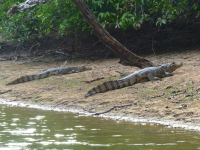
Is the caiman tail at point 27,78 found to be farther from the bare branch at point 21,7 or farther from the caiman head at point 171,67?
the caiman head at point 171,67

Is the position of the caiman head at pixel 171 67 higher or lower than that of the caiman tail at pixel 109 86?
higher

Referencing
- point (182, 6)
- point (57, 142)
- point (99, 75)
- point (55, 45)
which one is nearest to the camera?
point (57, 142)

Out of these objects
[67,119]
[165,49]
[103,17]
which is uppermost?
[103,17]

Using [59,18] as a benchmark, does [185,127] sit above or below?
below

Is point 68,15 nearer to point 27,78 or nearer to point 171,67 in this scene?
point 27,78

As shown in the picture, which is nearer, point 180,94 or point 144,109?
point 144,109

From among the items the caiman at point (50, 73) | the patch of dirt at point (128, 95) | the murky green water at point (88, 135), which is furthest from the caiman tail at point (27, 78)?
the murky green water at point (88, 135)

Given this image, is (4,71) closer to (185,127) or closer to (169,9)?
(169,9)

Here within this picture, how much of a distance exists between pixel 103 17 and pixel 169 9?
276cm

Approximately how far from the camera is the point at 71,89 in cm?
840

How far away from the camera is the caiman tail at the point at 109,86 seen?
24.5ft

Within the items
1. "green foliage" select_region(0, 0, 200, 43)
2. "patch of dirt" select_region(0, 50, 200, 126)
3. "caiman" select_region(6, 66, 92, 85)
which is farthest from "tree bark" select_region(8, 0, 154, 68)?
"caiman" select_region(6, 66, 92, 85)

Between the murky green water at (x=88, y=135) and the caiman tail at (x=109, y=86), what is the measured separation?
2044 mm

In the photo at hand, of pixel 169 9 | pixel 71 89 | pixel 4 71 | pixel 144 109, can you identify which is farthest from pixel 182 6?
pixel 4 71
